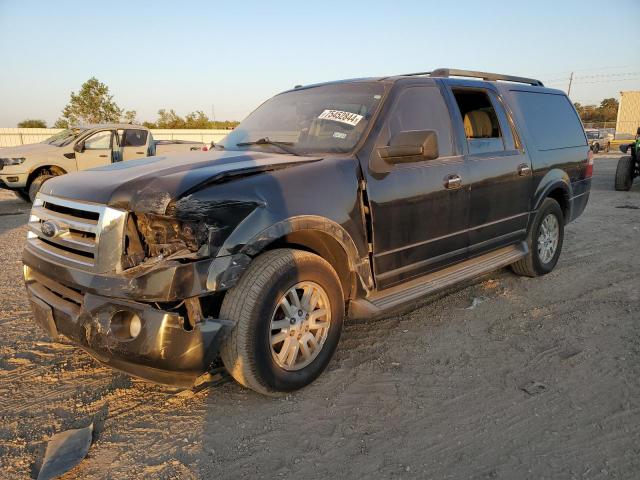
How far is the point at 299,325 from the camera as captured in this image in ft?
9.09

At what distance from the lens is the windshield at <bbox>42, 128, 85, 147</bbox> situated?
10713 millimetres

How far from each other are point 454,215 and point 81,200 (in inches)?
105

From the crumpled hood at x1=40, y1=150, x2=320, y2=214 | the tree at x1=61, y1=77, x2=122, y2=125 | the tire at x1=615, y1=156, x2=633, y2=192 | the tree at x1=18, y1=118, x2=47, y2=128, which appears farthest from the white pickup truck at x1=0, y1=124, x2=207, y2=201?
the tree at x1=18, y1=118, x2=47, y2=128

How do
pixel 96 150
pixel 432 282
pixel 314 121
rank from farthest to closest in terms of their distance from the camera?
pixel 96 150 → pixel 432 282 → pixel 314 121

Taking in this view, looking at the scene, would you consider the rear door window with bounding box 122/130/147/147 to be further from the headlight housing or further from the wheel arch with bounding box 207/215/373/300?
the wheel arch with bounding box 207/215/373/300

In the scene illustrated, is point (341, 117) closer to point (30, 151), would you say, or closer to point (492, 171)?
point (492, 171)

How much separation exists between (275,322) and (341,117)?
5.35ft

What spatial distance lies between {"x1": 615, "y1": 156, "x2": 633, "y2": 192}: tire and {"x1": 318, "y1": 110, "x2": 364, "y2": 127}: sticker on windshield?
11466 millimetres

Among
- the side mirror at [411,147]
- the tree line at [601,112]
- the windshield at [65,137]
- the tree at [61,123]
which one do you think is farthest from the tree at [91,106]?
the tree line at [601,112]

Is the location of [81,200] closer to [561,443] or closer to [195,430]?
[195,430]

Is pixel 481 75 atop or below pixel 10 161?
atop

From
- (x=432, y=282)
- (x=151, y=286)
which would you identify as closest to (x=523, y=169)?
(x=432, y=282)

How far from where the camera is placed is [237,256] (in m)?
2.42

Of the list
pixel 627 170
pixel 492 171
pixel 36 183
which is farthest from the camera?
pixel 627 170
